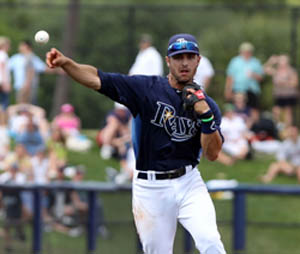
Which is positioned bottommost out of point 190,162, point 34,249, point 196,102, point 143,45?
point 34,249

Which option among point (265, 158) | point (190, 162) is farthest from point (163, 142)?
point (265, 158)

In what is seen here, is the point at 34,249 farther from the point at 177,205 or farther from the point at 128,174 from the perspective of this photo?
the point at 177,205

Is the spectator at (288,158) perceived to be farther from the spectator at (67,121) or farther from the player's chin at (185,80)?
the player's chin at (185,80)

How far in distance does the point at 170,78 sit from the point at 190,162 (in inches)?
28.1

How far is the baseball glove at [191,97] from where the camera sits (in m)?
5.96

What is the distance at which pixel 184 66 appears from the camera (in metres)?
6.24

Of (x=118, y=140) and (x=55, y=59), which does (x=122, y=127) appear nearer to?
(x=118, y=140)

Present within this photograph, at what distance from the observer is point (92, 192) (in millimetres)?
10680

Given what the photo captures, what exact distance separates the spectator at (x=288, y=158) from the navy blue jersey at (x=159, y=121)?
8013 millimetres

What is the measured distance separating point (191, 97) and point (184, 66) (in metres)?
0.37

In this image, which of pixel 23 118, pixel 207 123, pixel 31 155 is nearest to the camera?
pixel 207 123

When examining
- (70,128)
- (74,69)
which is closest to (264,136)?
(70,128)

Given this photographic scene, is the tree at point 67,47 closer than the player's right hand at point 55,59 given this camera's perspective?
No

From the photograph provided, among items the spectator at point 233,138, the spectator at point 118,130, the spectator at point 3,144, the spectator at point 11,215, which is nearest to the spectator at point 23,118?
the spectator at point 3,144
